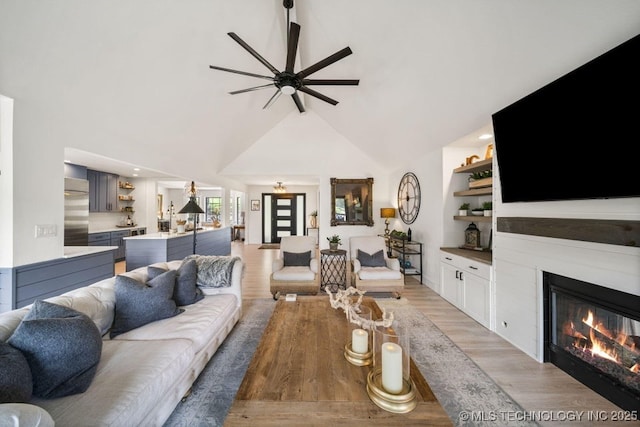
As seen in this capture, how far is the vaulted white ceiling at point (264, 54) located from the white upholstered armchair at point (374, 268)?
1866 millimetres

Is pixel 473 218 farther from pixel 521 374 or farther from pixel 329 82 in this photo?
pixel 329 82

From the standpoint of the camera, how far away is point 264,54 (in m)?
3.19

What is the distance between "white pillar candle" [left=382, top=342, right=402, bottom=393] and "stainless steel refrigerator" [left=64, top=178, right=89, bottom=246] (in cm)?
592

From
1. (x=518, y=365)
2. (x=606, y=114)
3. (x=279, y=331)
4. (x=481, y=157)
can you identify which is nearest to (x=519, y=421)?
(x=518, y=365)

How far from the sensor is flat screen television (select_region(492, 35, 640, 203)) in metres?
1.40

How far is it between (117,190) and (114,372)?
20.5ft

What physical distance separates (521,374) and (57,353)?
3.06 m

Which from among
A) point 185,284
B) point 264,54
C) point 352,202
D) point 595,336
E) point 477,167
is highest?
point 264,54

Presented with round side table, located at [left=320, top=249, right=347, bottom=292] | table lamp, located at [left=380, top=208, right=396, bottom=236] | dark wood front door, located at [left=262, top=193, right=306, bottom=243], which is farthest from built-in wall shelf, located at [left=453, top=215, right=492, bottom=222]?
dark wood front door, located at [left=262, top=193, right=306, bottom=243]

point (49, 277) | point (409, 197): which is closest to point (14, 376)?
point (49, 277)

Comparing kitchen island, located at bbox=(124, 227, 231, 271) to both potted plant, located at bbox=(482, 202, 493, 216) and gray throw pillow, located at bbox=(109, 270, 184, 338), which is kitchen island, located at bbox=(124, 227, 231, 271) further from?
potted plant, located at bbox=(482, 202, 493, 216)

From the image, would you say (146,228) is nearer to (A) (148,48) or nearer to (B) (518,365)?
(A) (148,48)

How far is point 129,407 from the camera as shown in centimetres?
112

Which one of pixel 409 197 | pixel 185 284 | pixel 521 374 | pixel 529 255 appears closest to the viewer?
pixel 521 374
